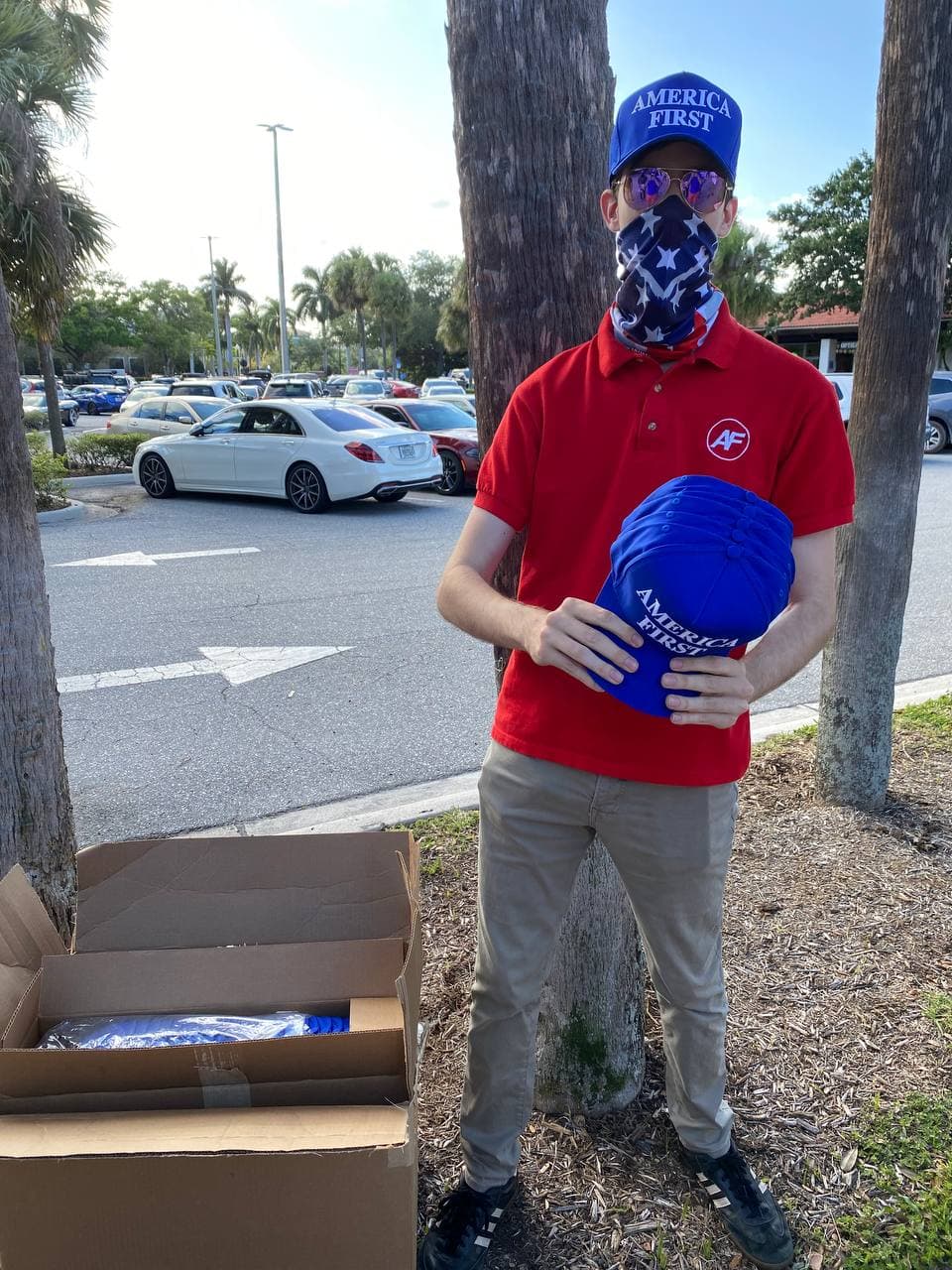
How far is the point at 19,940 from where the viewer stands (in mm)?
1771

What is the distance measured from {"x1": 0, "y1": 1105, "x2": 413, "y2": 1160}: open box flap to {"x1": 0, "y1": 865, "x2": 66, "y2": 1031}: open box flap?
0.26 meters

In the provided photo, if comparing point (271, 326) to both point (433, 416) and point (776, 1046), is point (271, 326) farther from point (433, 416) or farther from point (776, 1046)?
point (776, 1046)

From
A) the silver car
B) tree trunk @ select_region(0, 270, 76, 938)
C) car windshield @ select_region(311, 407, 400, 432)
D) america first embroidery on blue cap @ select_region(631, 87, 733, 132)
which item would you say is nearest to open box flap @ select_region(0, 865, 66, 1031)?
tree trunk @ select_region(0, 270, 76, 938)

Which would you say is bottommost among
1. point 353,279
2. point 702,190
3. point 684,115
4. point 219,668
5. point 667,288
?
point 219,668

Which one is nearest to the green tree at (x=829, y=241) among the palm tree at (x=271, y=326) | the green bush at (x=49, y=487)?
the green bush at (x=49, y=487)

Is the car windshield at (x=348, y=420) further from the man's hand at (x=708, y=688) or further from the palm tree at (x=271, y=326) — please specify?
the palm tree at (x=271, y=326)

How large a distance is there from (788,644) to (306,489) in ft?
39.3

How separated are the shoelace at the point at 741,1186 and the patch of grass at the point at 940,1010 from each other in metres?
0.86

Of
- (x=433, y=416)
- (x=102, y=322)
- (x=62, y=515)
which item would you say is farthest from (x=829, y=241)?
(x=102, y=322)

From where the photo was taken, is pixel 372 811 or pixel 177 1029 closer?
pixel 177 1029

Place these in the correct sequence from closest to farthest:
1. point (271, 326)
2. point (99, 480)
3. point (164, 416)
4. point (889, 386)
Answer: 1. point (889, 386)
2. point (99, 480)
3. point (164, 416)
4. point (271, 326)

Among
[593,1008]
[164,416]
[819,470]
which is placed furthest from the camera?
[164,416]

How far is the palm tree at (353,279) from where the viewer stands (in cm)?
6481

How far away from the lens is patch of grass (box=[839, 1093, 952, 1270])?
200 centimetres
